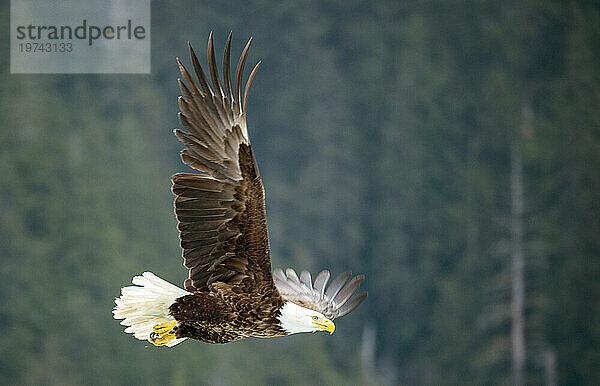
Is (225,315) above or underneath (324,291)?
underneath

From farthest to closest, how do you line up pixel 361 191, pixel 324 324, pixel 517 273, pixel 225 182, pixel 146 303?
pixel 361 191 < pixel 517 273 < pixel 146 303 < pixel 225 182 < pixel 324 324

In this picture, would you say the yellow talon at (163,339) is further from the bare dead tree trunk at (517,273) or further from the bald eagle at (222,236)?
the bare dead tree trunk at (517,273)

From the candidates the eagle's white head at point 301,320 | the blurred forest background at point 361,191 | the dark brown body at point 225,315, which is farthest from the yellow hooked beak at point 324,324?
the blurred forest background at point 361,191

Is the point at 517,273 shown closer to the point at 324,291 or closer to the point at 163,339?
the point at 324,291

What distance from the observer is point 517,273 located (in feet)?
41.1

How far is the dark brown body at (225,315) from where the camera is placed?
3482 mm

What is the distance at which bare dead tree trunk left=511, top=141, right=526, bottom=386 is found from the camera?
11906 millimetres

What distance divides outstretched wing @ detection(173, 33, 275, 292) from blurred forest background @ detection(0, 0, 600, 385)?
7.67 meters

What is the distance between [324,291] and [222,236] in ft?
2.69

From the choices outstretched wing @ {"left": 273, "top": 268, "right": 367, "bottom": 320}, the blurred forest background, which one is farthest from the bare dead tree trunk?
outstretched wing @ {"left": 273, "top": 268, "right": 367, "bottom": 320}

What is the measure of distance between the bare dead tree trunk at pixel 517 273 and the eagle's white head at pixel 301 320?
29.4 feet

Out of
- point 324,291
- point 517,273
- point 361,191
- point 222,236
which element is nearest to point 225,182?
point 222,236

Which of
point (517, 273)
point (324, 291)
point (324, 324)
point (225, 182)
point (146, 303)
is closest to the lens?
point (324, 324)

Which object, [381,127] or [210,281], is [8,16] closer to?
[381,127]
